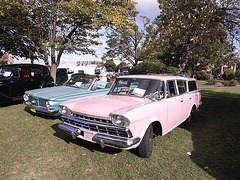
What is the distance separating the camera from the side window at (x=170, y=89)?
Result: 387cm

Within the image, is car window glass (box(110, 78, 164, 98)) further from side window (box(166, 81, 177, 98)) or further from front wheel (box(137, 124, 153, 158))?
front wheel (box(137, 124, 153, 158))

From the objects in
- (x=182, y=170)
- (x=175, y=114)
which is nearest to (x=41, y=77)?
(x=175, y=114)

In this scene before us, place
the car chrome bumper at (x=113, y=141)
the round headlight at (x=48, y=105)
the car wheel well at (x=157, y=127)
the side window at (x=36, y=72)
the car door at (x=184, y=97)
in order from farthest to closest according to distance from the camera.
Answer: the side window at (x=36, y=72)
the round headlight at (x=48, y=105)
the car door at (x=184, y=97)
the car wheel well at (x=157, y=127)
the car chrome bumper at (x=113, y=141)

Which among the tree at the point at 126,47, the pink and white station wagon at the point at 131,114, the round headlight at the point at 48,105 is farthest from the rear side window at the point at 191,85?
the tree at the point at 126,47

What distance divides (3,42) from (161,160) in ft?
45.9

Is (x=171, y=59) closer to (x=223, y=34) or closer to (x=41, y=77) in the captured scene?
(x=223, y=34)

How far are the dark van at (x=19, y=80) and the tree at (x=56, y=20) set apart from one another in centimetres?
276

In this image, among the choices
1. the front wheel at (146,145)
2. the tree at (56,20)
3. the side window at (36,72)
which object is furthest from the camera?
the tree at (56,20)

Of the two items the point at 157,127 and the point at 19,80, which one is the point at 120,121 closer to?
the point at 157,127

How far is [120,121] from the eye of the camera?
272 cm

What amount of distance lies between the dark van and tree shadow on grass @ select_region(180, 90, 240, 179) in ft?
23.0

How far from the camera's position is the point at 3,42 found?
39.4 ft

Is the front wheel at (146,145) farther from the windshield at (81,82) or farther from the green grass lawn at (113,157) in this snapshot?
the windshield at (81,82)

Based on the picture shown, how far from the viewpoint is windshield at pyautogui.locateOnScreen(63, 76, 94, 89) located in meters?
6.03
